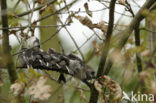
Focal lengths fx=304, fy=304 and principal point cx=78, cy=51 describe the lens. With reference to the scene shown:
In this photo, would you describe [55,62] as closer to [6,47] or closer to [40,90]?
[6,47]

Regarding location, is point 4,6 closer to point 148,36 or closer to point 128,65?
point 128,65

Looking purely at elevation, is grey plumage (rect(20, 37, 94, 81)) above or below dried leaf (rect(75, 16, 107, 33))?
below

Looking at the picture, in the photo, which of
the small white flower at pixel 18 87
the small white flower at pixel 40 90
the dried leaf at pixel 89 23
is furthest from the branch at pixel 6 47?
the dried leaf at pixel 89 23

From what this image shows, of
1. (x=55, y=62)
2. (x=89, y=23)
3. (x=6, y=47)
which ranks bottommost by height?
(x=55, y=62)

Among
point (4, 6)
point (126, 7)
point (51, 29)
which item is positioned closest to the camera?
point (4, 6)

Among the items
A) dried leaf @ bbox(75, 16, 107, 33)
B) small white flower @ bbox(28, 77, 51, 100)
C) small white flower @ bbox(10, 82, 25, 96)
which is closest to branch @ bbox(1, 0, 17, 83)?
small white flower @ bbox(10, 82, 25, 96)

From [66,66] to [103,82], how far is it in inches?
41.1

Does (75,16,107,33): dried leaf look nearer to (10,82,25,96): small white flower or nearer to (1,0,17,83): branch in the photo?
(1,0,17,83): branch

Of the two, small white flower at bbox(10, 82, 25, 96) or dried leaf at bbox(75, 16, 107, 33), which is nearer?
small white flower at bbox(10, 82, 25, 96)

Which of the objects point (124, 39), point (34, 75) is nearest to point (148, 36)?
point (124, 39)

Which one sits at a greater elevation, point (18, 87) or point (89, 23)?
point (89, 23)

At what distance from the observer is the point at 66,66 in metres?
4.32

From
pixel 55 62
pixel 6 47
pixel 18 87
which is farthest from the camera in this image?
pixel 55 62

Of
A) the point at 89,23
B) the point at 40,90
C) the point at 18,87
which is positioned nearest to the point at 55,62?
the point at 89,23
